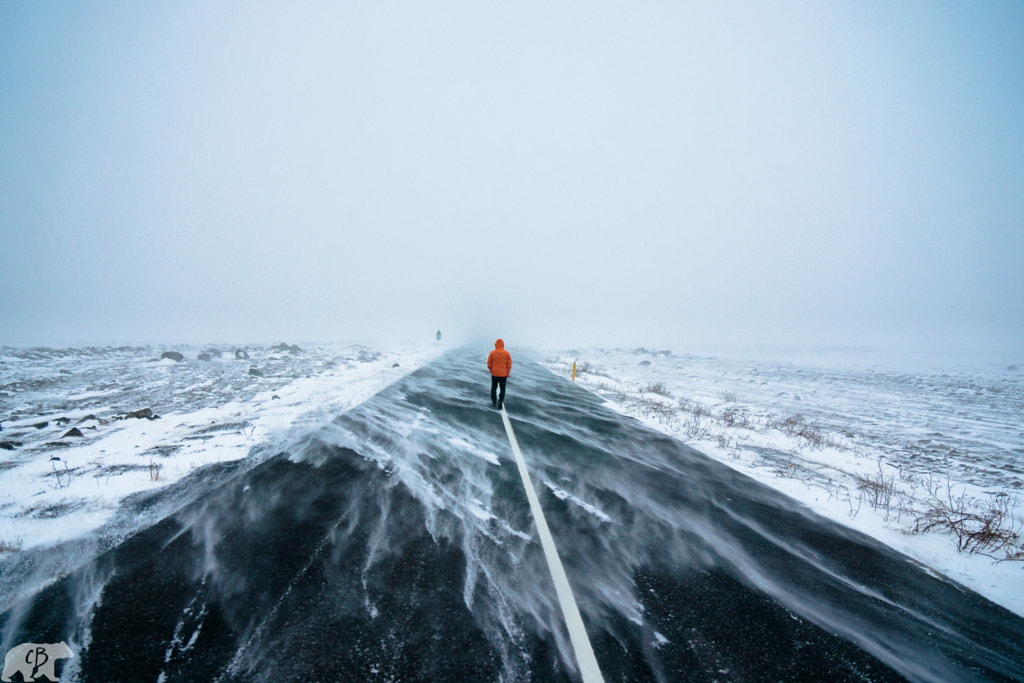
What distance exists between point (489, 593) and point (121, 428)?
936 centimetres

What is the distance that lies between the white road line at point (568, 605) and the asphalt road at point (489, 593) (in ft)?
0.22

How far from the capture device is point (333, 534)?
4.28 meters

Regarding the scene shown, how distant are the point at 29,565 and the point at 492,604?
3.95 m

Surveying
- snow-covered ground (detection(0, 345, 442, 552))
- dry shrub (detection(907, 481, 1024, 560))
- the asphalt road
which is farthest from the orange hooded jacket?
dry shrub (detection(907, 481, 1024, 560))

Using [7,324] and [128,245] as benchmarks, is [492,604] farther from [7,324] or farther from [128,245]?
[128,245]

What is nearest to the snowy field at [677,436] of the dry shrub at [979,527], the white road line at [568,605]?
the dry shrub at [979,527]

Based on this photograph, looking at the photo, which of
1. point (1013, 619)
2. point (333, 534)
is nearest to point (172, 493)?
point (333, 534)

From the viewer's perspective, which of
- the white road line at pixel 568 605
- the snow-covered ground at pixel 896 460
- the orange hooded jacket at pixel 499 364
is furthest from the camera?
the orange hooded jacket at pixel 499 364
